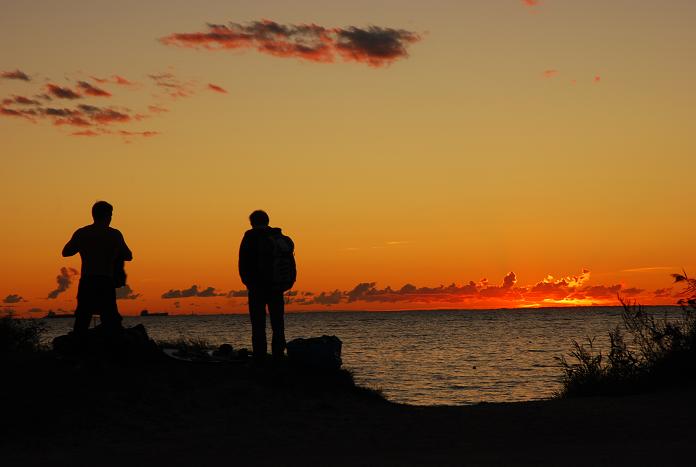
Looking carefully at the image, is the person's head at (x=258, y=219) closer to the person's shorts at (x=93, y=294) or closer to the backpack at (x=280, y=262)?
the backpack at (x=280, y=262)

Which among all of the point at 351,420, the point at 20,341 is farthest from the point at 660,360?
the point at 20,341

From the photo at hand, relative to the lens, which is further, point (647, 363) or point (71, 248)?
point (647, 363)

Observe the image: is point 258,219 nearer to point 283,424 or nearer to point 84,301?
point 84,301

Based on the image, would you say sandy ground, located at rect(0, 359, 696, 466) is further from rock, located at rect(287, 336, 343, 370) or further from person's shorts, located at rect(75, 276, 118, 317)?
person's shorts, located at rect(75, 276, 118, 317)

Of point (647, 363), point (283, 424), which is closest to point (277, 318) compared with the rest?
point (283, 424)

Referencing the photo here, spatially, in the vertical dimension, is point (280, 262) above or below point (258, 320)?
above

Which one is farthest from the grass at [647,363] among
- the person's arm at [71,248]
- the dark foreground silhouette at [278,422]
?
the person's arm at [71,248]

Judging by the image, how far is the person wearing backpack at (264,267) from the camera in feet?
45.2

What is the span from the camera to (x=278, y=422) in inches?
457

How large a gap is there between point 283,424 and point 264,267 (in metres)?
3.06

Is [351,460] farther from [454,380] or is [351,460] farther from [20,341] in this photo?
[454,380]

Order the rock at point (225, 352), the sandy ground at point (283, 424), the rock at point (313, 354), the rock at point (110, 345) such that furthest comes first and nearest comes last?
the rock at point (225, 352) → the rock at point (313, 354) → the rock at point (110, 345) → the sandy ground at point (283, 424)

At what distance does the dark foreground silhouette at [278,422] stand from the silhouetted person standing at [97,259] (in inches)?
38.4

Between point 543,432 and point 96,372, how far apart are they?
654 cm
